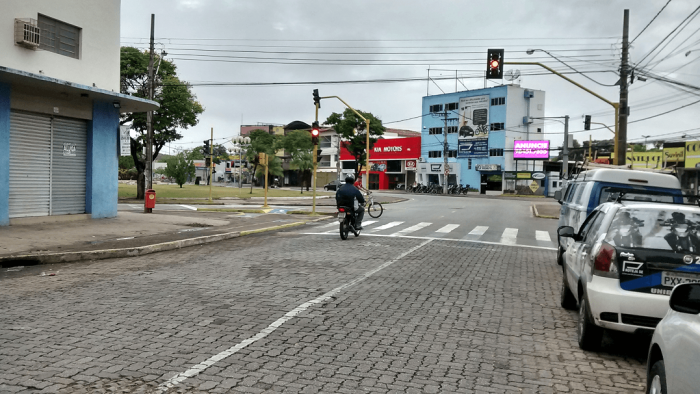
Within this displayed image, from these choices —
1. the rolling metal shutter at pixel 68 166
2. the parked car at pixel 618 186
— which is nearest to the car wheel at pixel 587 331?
the parked car at pixel 618 186

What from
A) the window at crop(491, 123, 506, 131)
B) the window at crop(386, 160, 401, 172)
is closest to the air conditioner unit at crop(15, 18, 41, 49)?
the window at crop(491, 123, 506, 131)

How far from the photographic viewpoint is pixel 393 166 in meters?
81.1

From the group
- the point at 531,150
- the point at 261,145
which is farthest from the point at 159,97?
the point at 261,145

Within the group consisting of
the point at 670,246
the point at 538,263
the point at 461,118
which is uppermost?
the point at 461,118

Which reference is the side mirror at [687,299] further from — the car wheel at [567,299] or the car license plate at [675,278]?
the car wheel at [567,299]

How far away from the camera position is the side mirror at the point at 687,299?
9.11ft

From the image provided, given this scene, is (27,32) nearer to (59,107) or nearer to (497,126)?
(59,107)

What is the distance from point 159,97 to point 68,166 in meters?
20.0

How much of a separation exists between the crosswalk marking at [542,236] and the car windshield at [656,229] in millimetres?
12395

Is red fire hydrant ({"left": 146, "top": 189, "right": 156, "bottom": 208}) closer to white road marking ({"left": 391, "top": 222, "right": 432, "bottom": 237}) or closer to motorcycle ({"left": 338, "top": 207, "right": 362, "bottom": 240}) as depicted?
motorcycle ({"left": 338, "top": 207, "right": 362, "bottom": 240})

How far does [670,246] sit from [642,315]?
27.5 inches

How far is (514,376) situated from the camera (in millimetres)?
4750

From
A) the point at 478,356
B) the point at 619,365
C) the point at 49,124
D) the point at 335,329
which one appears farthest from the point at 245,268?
the point at 49,124

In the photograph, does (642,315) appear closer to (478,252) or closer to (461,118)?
(478,252)
